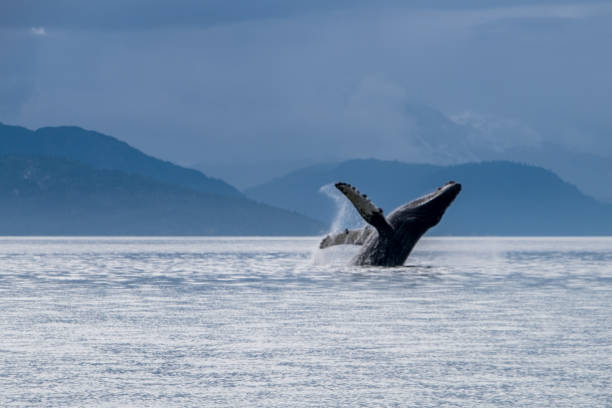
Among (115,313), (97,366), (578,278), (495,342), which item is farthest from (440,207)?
(97,366)

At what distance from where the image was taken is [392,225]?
116 feet

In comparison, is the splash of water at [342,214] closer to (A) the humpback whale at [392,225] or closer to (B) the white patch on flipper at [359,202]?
(A) the humpback whale at [392,225]

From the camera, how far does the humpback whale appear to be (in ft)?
110

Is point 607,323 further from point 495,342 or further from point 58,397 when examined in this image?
point 58,397

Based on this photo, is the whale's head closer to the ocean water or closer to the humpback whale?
the humpback whale

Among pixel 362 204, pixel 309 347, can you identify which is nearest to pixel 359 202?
pixel 362 204

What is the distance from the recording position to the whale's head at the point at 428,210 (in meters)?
34.8

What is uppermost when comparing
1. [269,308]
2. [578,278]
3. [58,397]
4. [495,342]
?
[578,278]

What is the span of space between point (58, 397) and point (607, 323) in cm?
1121

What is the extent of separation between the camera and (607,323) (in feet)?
65.0

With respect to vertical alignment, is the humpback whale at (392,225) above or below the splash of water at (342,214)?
below

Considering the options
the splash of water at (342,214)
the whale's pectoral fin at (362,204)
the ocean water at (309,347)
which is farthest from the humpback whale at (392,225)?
the ocean water at (309,347)

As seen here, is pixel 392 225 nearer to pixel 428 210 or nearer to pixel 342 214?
pixel 428 210

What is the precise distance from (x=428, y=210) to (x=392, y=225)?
134 cm
